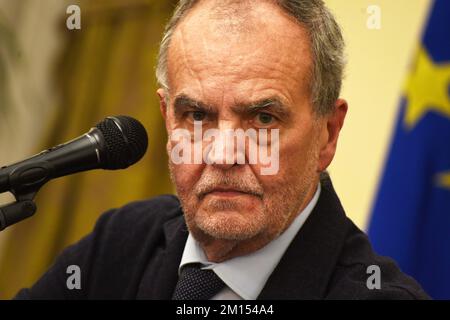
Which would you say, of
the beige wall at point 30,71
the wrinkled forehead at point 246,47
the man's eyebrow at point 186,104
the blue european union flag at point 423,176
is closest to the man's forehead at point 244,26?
the wrinkled forehead at point 246,47

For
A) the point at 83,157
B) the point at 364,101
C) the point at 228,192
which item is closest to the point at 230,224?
the point at 228,192

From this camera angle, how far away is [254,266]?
123cm

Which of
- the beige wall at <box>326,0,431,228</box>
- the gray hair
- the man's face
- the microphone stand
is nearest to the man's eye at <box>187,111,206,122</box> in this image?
the man's face

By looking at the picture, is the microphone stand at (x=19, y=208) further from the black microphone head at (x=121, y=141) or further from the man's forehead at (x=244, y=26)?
the man's forehead at (x=244, y=26)

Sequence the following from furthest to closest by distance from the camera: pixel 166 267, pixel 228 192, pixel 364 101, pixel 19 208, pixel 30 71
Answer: pixel 30 71 < pixel 364 101 < pixel 166 267 < pixel 228 192 < pixel 19 208

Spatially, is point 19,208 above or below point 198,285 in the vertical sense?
above

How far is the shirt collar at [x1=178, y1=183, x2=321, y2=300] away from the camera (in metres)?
1.22

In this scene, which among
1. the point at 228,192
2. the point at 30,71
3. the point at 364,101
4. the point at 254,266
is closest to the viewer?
the point at 228,192

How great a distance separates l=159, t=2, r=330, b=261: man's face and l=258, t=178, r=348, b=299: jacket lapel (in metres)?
0.06

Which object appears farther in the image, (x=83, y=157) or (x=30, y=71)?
(x=30, y=71)

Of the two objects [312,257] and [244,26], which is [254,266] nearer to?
[312,257]

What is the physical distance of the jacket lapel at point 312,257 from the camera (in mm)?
1207

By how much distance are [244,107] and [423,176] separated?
113 centimetres
